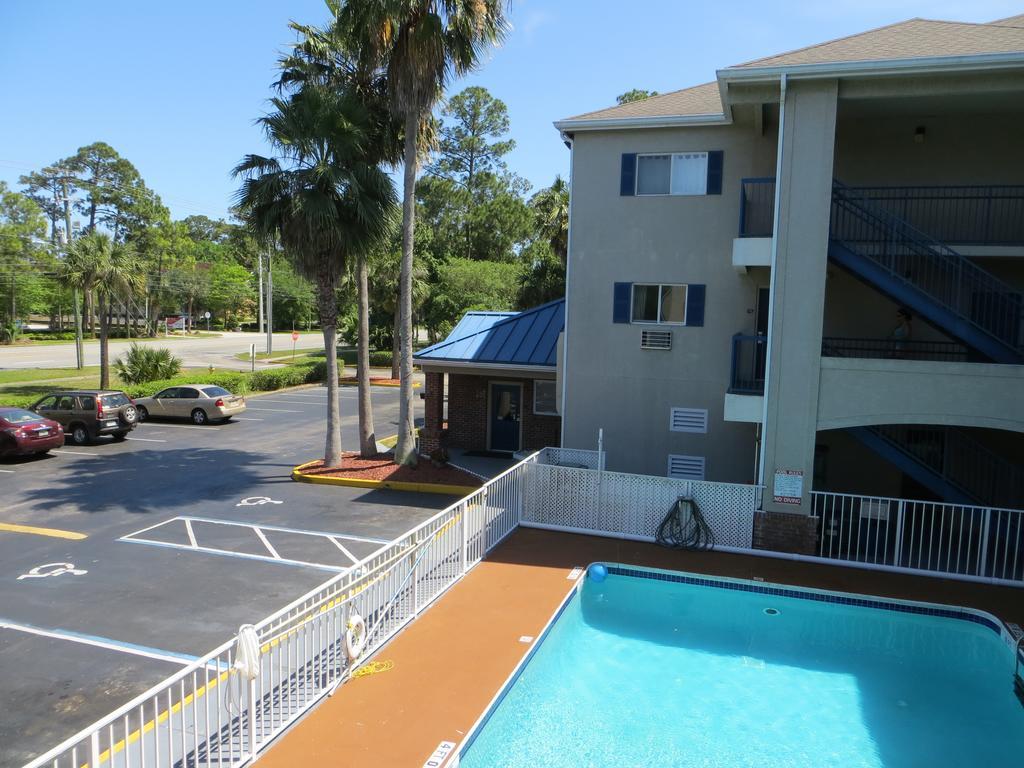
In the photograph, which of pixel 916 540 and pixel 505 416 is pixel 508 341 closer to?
pixel 505 416

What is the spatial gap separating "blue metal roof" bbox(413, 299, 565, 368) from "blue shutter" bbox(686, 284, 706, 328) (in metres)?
4.08

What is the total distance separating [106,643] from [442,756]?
5.18 metres

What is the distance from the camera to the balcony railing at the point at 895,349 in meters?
14.2

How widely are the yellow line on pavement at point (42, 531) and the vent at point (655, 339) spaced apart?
11.8m

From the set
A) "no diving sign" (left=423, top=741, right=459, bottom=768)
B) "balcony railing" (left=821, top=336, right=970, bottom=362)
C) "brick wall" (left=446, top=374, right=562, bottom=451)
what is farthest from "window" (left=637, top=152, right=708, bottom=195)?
"no diving sign" (left=423, top=741, right=459, bottom=768)

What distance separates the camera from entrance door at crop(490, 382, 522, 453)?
2148 centimetres


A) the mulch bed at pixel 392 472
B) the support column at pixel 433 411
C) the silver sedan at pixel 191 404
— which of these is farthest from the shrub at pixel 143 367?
the support column at pixel 433 411

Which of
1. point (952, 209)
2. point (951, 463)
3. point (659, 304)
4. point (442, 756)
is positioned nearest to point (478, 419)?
point (659, 304)

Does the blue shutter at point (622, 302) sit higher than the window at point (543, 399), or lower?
higher

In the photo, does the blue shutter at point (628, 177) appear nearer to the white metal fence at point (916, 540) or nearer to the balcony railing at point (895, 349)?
the balcony railing at point (895, 349)

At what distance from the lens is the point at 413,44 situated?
667 inches

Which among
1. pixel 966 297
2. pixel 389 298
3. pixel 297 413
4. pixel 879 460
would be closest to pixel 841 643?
pixel 879 460

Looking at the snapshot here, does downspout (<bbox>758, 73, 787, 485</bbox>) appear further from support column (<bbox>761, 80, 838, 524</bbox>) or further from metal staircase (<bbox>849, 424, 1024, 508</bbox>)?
metal staircase (<bbox>849, 424, 1024, 508</bbox>)

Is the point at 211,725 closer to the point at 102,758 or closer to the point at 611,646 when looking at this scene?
the point at 102,758
